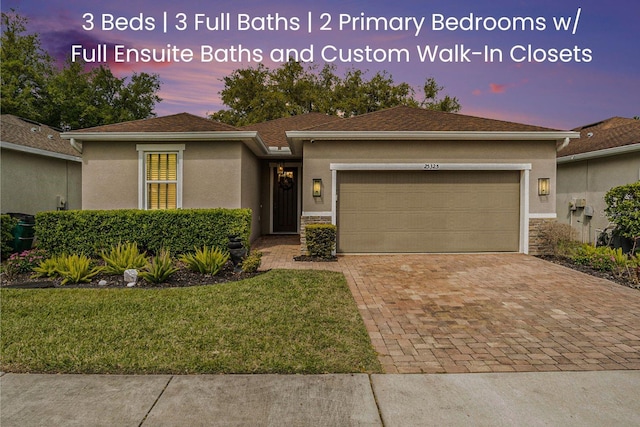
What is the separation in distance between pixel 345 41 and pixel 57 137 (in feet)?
37.7

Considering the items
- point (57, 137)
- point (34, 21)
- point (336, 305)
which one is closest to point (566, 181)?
point (336, 305)

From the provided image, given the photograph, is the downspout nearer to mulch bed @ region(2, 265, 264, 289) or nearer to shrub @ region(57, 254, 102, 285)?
mulch bed @ region(2, 265, 264, 289)

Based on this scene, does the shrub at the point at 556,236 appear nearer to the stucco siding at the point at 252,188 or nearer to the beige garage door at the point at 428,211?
the beige garage door at the point at 428,211

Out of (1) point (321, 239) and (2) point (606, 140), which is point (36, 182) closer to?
(1) point (321, 239)

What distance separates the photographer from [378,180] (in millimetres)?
9500

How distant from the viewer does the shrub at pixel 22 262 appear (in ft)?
21.5

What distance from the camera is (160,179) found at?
964 cm

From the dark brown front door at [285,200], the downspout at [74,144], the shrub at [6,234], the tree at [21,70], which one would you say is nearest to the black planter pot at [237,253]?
the shrub at [6,234]

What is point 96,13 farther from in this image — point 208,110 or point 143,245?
point 208,110

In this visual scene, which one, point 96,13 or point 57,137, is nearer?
point 96,13

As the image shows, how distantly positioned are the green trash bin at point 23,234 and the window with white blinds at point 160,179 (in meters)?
2.50

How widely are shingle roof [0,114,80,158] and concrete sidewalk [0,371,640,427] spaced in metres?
10.3

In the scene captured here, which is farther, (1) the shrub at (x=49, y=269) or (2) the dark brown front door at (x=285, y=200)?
(2) the dark brown front door at (x=285, y=200)

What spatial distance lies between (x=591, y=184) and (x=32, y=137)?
17.6 m
